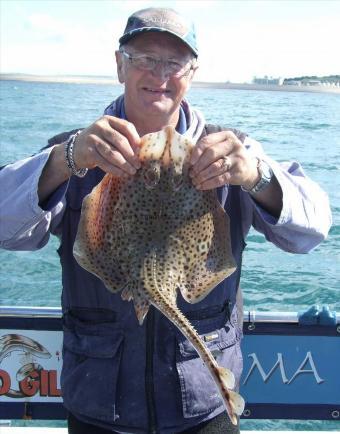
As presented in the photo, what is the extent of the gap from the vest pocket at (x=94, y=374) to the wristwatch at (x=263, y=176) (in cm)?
86

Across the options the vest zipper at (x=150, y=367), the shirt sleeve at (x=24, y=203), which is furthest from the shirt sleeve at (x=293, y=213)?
the shirt sleeve at (x=24, y=203)

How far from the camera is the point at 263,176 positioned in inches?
91.2

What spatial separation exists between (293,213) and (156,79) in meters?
0.80

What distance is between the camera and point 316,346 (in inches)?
149

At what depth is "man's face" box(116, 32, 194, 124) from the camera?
2438 millimetres

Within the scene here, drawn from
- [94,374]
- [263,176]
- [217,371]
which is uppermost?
[263,176]

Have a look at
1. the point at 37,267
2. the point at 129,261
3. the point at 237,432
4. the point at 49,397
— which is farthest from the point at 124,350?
the point at 37,267

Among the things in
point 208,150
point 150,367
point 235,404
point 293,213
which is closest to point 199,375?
point 150,367

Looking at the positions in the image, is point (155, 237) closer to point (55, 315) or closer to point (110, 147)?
point (110, 147)

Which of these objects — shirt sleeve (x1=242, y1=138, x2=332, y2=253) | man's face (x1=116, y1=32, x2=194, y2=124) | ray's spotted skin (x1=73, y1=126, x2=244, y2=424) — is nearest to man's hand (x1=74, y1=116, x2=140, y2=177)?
ray's spotted skin (x1=73, y1=126, x2=244, y2=424)

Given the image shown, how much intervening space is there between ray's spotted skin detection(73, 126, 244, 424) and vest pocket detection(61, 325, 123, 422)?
0.31 m

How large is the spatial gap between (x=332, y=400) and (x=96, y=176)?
230 centimetres

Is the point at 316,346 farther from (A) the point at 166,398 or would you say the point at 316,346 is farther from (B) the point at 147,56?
(B) the point at 147,56

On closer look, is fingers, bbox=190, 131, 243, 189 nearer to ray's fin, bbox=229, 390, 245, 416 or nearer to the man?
the man
